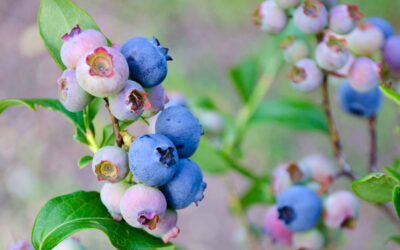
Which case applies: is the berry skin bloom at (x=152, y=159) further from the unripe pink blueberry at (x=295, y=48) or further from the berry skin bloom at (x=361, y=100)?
the berry skin bloom at (x=361, y=100)

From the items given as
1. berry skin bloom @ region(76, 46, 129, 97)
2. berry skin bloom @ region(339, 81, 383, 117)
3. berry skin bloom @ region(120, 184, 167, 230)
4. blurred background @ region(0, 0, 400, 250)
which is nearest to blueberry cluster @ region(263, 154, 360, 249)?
berry skin bloom @ region(339, 81, 383, 117)

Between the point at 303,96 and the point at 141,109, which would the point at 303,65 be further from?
the point at 303,96

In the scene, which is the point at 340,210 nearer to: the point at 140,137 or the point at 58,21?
the point at 140,137

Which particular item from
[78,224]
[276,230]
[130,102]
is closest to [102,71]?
[130,102]

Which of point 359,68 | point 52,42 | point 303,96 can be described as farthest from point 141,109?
point 303,96

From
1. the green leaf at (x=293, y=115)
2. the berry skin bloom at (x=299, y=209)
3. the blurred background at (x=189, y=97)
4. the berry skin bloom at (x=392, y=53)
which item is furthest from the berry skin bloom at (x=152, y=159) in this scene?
the blurred background at (x=189, y=97)

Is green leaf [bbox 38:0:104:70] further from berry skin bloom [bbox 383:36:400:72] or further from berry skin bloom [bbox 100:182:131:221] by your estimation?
berry skin bloom [bbox 383:36:400:72]
